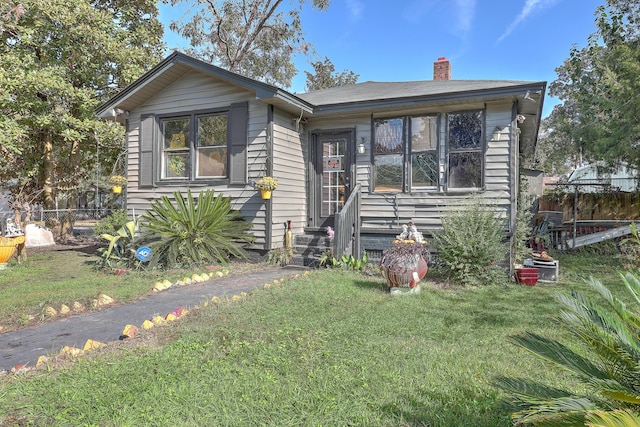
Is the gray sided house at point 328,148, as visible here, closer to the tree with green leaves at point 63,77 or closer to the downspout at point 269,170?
the downspout at point 269,170

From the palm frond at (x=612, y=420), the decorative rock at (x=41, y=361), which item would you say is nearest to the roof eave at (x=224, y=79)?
the decorative rock at (x=41, y=361)

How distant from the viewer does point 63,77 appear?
436 inches

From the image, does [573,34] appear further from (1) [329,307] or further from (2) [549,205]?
(1) [329,307]

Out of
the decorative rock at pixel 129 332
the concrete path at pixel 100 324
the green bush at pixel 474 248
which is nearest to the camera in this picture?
the concrete path at pixel 100 324

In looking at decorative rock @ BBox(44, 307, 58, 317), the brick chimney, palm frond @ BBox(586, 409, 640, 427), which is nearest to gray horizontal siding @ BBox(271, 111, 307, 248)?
decorative rock @ BBox(44, 307, 58, 317)

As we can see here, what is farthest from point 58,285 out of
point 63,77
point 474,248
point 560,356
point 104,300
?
point 63,77

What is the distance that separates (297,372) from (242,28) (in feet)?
60.4

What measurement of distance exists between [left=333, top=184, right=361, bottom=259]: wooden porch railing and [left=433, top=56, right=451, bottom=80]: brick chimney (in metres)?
5.25

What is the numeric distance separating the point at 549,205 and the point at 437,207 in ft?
34.3

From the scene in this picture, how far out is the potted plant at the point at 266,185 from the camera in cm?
749

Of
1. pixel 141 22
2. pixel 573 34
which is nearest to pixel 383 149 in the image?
pixel 141 22

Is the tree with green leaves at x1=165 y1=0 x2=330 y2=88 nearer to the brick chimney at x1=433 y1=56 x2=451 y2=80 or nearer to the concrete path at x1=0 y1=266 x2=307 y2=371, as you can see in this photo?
the brick chimney at x1=433 y1=56 x2=451 y2=80

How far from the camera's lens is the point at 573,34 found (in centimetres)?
1638

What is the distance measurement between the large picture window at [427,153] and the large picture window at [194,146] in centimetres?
335
